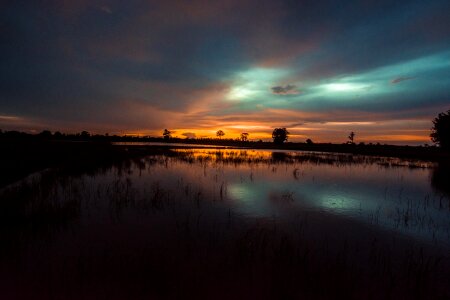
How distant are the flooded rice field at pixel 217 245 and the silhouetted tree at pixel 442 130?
157ft

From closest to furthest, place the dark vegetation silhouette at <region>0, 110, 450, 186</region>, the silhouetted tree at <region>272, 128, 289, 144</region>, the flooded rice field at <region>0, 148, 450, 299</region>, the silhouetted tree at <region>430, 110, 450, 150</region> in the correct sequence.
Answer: the flooded rice field at <region>0, 148, 450, 299</region> < the dark vegetation silhouette at <region>0, 110, 450, 186</region> < the silhouetted tree at <region>430, 110, 450, 150</region> < the silhouetted tree at <region>272, 128, 289, 144</region>

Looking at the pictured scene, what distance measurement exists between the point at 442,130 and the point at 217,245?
62.4 metres

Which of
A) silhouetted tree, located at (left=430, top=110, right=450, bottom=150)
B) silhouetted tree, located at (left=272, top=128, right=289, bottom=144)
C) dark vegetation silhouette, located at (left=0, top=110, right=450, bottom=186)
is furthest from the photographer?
silhouetted tree, located at (left=272, top=128, right=289, bottom=144)

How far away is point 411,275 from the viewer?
660 cm

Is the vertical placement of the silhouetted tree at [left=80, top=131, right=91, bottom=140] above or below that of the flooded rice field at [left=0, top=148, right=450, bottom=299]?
above

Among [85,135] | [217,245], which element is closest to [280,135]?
[85,135]

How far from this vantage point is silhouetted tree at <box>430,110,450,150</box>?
171ft

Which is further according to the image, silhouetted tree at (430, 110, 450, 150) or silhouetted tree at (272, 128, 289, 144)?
silhouetted tree at (272, 128, 289, 144)

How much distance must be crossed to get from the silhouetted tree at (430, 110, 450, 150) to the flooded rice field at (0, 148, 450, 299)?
47.7 meters

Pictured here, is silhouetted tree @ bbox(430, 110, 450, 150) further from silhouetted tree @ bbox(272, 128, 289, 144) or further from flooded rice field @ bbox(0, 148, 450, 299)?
silhouetted tree @ bbox(272, 128, 289, 144)

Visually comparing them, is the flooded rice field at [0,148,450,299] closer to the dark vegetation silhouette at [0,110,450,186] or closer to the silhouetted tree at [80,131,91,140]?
the dark vegetation silhouette at [0,110,450,186]

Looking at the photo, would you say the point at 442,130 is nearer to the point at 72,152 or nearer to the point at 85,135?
the point at 72,152

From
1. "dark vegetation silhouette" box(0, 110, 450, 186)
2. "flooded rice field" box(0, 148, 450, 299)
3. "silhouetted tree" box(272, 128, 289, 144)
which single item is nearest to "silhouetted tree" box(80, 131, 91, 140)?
"dark vegetation silhouette" box(0, 110, 450, 186)

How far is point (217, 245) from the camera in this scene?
8070 mm
